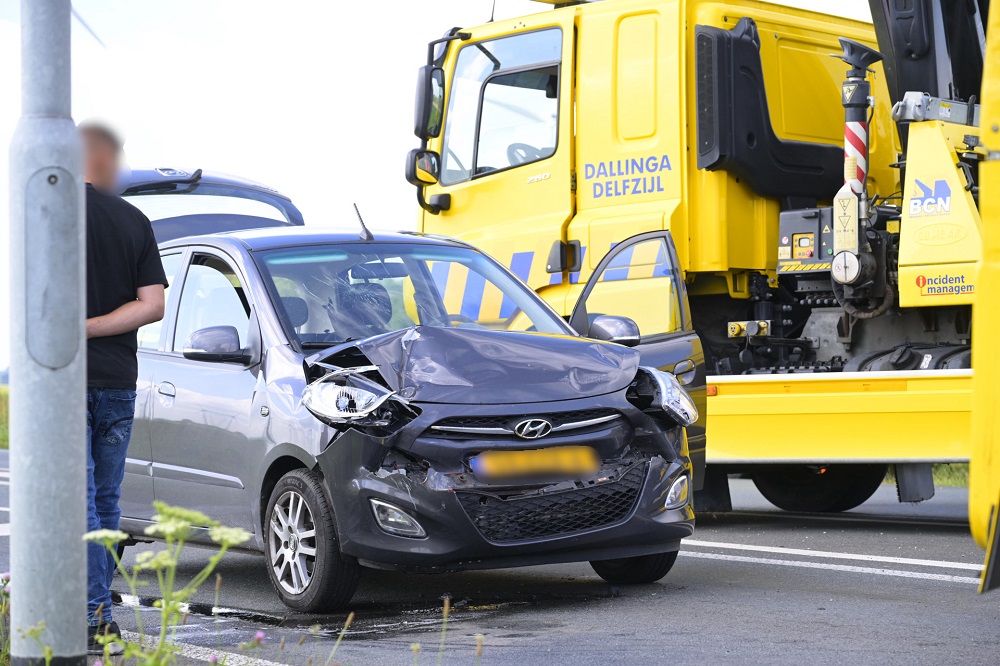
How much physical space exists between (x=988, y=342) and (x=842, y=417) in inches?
202

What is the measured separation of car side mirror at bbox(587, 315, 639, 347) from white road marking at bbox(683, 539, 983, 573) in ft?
5.72

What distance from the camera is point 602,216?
9.87 meters

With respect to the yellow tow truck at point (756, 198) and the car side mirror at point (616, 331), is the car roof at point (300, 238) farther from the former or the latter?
the yellow tow truck at point (756, 198)

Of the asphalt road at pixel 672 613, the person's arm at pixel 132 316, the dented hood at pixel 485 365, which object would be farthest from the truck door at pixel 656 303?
the person's arm at pixel 132 316

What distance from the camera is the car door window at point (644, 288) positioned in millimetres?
8828

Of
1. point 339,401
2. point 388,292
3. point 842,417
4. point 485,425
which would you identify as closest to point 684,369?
point 842,417

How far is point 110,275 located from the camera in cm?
511

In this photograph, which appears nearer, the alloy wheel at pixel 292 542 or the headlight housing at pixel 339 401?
the headlight housing at pixel 339 401

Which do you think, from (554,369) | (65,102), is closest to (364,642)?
(554,369)

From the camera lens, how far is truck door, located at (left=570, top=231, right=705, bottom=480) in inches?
310

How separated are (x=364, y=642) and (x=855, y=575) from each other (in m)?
2.71

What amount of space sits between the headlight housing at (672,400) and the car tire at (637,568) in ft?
2.14

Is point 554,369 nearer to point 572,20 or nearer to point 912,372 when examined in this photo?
point 912,372

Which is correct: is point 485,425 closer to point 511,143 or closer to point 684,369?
point 684,369
